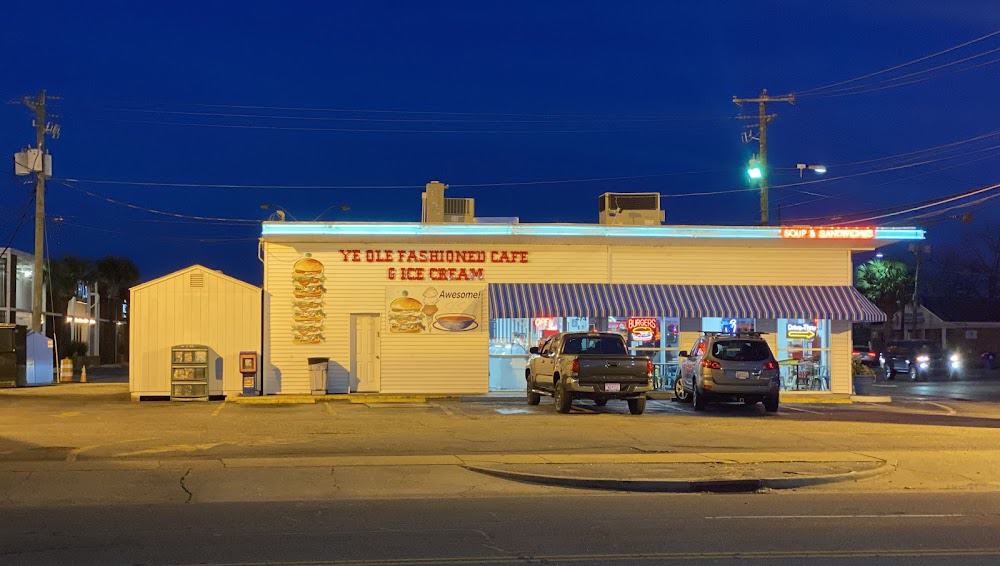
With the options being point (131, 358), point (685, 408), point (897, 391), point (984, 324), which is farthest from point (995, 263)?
point (131, 358)

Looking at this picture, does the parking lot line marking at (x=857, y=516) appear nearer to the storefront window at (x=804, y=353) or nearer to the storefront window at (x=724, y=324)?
→ the storefront window at (x=724, y=324)

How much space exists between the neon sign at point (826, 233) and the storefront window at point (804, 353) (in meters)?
2.47

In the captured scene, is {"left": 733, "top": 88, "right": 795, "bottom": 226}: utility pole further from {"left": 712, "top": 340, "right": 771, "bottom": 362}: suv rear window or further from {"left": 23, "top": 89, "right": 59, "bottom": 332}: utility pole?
{"left": 23, "top": 89, "right": 59, "bottom": 332}: utility pole

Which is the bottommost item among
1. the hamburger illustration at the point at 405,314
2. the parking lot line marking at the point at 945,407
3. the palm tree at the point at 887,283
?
the parking lot line marking at the point at 945,407

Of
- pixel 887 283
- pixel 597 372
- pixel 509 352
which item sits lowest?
pixel 597 372

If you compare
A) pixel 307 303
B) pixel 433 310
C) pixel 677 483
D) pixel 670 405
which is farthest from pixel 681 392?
pixel 677 483

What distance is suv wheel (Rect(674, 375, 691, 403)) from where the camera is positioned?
2530 cm

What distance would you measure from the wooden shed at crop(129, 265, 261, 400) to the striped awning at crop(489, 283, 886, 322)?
22.9 ft

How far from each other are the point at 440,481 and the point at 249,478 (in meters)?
2.46

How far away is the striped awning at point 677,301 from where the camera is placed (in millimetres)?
27781

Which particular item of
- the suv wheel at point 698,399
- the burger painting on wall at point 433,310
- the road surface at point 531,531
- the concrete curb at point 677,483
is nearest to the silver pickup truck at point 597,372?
the suv wheel at point 698,399

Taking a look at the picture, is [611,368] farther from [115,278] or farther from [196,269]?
[115,278]

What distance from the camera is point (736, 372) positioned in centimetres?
2291

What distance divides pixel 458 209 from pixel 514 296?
355 cm
